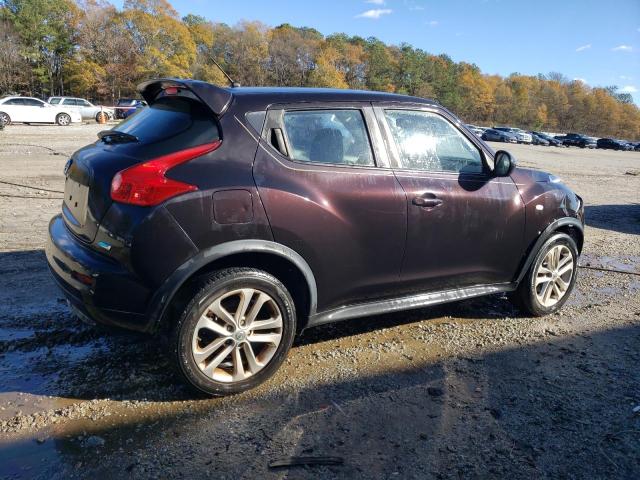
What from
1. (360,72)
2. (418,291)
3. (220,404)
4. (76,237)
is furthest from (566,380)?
(360,72)

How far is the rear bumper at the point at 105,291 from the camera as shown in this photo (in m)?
2.69

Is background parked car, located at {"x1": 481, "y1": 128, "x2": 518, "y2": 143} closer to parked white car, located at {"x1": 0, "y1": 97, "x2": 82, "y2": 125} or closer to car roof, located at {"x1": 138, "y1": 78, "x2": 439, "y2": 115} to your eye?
parked white car, located at {"x1": 0, "y1": 97, "x2": 82, "y2": 125}

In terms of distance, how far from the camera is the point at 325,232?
314 centimetres

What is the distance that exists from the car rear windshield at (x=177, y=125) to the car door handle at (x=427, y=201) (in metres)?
1.45

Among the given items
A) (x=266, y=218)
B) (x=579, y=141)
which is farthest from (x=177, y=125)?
(x=579, y=141)

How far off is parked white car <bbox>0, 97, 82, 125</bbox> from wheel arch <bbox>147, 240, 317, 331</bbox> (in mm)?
25997

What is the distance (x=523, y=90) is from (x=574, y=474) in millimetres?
147396

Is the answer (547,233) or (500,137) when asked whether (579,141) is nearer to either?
(500,137)

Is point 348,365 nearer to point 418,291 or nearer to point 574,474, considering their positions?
point 418,291

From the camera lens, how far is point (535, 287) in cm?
433

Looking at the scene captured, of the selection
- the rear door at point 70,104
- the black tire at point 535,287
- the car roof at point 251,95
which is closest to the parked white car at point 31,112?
the rear door at point 70,104

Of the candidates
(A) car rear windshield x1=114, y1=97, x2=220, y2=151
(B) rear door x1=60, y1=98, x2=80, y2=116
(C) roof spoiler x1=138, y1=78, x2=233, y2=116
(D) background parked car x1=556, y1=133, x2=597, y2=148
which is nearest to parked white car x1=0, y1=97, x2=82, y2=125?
(B) rear door x1=60, y1=98, x2=80, y2=116

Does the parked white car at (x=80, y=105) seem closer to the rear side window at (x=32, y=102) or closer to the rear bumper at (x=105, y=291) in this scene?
the rear side window at (x=32, y=102)

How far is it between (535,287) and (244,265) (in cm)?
271
